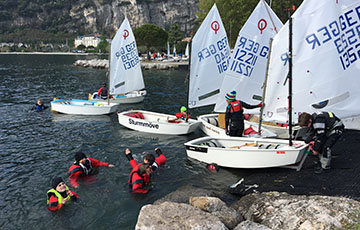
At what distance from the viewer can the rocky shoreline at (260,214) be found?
6.64 m

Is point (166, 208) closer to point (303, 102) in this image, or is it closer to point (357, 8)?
point (303, 102)

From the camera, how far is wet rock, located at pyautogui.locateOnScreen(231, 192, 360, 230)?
6.63 metres

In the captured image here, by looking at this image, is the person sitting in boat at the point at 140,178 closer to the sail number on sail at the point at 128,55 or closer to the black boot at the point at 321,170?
the black boot at the point at 321,170

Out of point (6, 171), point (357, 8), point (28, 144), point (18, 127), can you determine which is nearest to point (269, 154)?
point (357, 8)

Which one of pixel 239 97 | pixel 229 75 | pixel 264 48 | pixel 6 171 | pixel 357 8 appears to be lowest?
pixel 6 171

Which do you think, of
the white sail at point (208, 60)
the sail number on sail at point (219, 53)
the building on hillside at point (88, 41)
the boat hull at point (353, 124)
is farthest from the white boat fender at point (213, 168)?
the building on hillside at point (88, 41)

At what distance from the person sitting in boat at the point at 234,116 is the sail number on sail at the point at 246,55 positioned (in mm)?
2960

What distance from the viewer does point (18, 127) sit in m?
19.1

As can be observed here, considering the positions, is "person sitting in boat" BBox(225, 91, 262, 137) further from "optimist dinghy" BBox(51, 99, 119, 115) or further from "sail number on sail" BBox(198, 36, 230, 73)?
"optimist dinghy" BBox(51, 99, 119, 115)

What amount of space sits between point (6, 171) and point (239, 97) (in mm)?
11967

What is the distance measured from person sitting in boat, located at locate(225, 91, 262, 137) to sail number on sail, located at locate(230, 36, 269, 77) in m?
2.96

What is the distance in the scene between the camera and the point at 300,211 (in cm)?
721

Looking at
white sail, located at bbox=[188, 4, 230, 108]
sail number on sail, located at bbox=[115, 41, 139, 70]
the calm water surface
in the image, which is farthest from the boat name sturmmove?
sail number on sail, located at bbox=[115, 41, 139, 70]

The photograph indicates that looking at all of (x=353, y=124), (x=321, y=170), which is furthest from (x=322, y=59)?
(x=353, y=124)
